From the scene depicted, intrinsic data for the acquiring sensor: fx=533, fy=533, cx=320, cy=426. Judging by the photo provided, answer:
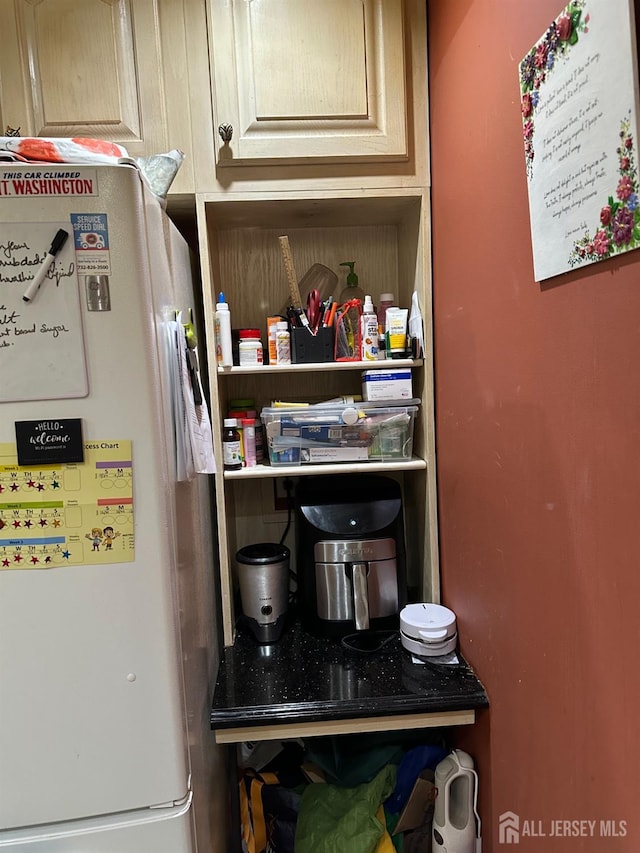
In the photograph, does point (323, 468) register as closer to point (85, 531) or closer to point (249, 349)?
point (249, 349)

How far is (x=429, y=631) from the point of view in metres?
1.32

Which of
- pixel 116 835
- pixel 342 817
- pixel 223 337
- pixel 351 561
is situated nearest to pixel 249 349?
pixel 223 337

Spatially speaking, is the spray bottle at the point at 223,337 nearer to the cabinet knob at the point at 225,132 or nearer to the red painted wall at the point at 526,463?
the cabinet knob at the point at 225,132

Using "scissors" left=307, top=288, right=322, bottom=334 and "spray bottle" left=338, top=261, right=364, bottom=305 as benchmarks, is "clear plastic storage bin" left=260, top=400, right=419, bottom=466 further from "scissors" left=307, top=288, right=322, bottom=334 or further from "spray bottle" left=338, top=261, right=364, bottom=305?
"spray bottle" left=338, top=261, right=364, bottom=305

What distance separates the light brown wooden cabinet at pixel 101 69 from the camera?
123 centimetres

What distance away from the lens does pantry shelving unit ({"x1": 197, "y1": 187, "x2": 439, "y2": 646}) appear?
4.55ft

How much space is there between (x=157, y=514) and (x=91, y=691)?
1.03 ft

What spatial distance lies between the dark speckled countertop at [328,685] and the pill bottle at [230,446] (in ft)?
1.65

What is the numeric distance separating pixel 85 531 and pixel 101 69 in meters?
1.09

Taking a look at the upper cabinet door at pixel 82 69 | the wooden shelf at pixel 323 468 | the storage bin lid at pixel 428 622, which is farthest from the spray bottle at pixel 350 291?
the storage bin lid at pixel 428 622

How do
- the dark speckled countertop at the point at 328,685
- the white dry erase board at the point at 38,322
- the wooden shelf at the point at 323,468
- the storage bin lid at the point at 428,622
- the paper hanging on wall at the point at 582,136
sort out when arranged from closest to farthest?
the paper hanging on wall at the point at 582,136 < the white dry erase board at the point at 38,322 < the dark speckled countertop at the point at 328,685 < the storage bin lid at the point at 428,622 < the wooden shelf at the point at 323,468

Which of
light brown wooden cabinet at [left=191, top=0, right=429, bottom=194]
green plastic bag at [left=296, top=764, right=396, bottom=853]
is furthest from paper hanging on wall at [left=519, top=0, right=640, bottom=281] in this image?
green plastic bag at [left=296, top=764, right=396, bottom=853]

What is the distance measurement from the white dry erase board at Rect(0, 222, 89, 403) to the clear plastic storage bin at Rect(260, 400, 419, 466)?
658mm

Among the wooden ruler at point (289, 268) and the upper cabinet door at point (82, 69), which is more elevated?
the upper cabinet door at point (82, 69)
